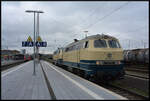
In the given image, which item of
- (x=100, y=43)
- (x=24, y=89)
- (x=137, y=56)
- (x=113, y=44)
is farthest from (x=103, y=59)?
(x=137, y=56)

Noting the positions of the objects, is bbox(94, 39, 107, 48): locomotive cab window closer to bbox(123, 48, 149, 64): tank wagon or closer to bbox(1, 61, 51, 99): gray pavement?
bbox(1, 61, 51, 99): gray pavement

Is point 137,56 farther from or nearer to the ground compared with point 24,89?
farther from the ground

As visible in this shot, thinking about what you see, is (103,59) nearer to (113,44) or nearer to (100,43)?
(100,43)

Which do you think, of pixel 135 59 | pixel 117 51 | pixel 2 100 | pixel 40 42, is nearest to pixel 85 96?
pixel 2 100

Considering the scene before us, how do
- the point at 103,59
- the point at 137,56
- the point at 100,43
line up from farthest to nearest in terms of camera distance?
the point at 137,56 → the point at 100,43 → the point at 103,59

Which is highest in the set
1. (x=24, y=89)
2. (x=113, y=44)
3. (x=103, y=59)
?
(x=113, y=44)

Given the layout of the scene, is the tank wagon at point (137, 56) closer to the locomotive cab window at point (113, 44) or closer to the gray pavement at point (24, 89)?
the locomotive cab window at point (113, 44)

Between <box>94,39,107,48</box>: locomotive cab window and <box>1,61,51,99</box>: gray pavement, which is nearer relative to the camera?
<box>1,61,51,99</box>: gray pavement

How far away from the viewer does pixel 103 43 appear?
12.0m

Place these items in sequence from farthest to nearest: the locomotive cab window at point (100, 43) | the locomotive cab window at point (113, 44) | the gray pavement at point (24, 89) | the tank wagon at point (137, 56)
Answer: the tank wagon at point (137, 56) < the locomotive cab window at point (113, 44) < the locomotive cab window at point (100, 43) < the gray pavement at point (24, 89)

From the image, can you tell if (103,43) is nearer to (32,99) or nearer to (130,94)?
(130,94)

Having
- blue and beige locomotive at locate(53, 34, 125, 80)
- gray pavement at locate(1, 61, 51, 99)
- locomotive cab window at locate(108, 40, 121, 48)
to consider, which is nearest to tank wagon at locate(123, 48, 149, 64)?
locomotive cab window at locate(108, 40, 121, 48)

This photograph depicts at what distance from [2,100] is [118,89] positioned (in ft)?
20.7

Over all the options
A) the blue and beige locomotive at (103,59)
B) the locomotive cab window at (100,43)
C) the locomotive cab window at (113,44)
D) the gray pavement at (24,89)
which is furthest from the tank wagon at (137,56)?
the gray pavement at (24,89)
